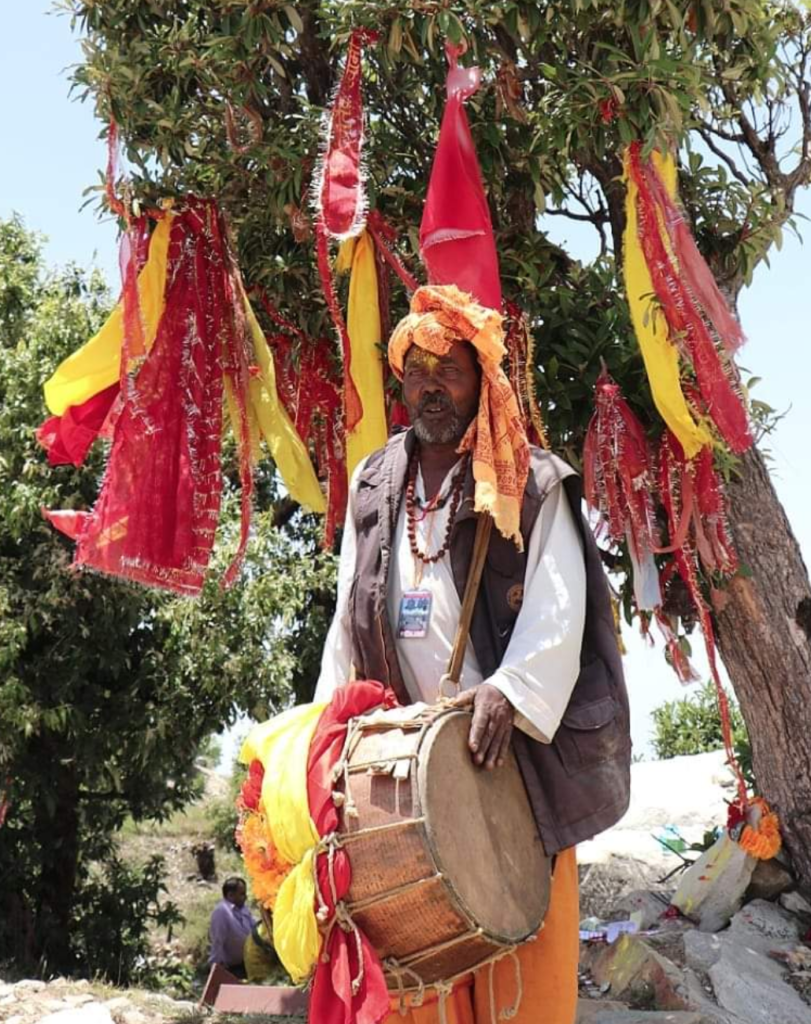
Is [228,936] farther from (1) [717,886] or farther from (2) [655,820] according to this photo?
(1) [717,886]

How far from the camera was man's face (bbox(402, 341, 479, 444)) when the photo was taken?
3266 millimetres

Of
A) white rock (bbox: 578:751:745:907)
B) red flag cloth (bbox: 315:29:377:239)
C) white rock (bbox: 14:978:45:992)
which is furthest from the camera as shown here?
white rock (bbox: 578:751:745:907)

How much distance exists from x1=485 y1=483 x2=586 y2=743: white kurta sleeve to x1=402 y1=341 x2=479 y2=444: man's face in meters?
0.30

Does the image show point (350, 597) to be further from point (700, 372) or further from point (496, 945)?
point (700, 372)

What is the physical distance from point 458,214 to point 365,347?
0.74 m

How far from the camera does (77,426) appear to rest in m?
5.43

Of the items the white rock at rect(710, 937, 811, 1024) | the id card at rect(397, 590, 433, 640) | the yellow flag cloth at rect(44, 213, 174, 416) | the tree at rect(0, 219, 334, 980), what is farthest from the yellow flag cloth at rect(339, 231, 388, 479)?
the tree at rect(0, 219, 334, 980)

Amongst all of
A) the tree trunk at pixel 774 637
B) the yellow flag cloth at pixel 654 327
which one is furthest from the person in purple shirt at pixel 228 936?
the yellow flag cloth at pixel 654 327

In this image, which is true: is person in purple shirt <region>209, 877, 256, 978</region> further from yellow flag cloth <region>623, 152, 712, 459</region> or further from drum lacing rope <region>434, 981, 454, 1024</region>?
drum lacing rope <region>434, 981, 454, 1024</region>

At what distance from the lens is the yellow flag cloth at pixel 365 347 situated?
204 inches

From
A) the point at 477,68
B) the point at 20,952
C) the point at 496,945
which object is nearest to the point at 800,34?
the point at 477,68

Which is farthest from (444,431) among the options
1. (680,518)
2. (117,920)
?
(117,920)

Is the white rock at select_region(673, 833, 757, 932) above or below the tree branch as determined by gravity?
below

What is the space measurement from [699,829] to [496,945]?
548 centimetres
